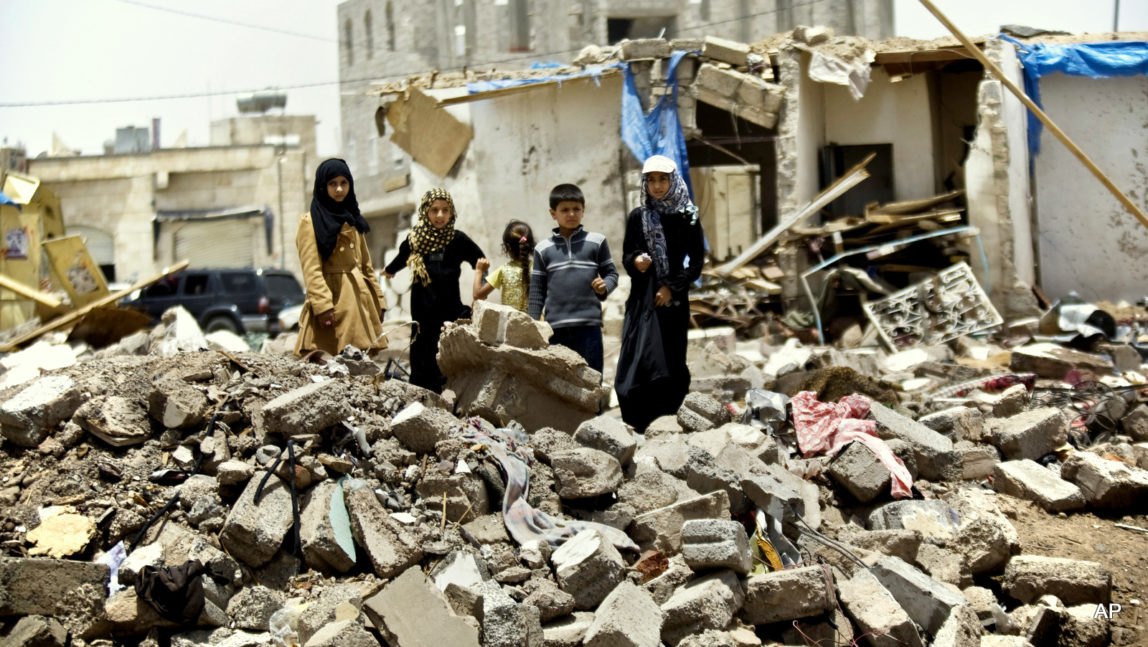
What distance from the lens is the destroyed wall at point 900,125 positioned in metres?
13.1

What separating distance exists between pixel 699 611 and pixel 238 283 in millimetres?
15602

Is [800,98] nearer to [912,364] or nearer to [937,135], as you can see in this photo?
[937,135]

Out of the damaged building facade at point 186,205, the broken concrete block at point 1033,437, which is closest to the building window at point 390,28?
the damaged building facade at point 186,205

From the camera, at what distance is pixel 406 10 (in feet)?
93.0

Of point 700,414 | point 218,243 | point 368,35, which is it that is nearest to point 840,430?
point 700,414

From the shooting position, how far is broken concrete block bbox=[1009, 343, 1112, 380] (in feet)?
28.7

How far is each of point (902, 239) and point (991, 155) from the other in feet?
4.30

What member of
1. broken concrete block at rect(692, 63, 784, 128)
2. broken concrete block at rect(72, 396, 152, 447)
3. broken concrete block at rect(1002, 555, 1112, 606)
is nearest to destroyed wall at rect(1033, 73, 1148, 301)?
broken concrete block at rect(692, 63, 784, 128)

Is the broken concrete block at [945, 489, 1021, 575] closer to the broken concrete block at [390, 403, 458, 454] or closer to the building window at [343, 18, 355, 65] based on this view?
the broken concrete block at [390, 403, 458, 454]

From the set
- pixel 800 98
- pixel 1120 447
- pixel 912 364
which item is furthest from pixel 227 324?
pixel 1120 447

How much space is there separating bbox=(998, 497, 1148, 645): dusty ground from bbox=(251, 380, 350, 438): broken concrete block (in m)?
3.16

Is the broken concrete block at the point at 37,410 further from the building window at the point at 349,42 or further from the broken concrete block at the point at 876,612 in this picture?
the building window at the point at 349,42

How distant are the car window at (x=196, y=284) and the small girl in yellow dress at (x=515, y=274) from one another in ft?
41.3

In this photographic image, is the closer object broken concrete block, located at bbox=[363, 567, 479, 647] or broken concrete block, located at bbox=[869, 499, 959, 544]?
broken concrete block, located at bbox=[363, 567, 479, 647]
